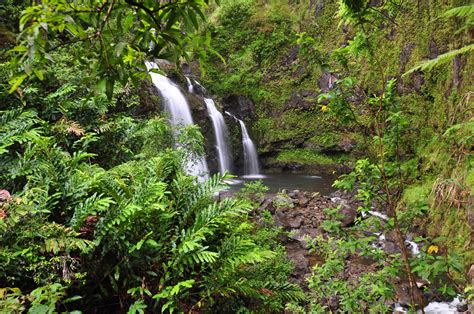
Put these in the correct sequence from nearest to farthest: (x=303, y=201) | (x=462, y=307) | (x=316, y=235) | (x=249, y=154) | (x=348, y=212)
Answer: (x=462, y=307) < (x=316, y=235) < (x=348, y=212) < (x=303, y=201) < (x=249, y=154)

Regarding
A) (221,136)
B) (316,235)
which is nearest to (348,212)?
(316,235)

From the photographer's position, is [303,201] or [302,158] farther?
[302,158]

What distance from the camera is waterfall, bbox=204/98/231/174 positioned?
537 inches

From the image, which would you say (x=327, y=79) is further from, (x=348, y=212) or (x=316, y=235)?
(x=316, y=235)

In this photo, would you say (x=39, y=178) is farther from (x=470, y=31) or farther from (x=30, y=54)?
(x=470, y=31)

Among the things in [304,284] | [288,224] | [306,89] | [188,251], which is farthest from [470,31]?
[306,89]

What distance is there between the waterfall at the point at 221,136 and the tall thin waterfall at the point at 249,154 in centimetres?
104

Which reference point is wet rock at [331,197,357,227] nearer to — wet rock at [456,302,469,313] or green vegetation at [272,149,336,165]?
wet rock at [456,302,469,313]

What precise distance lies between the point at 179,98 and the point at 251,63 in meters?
5.74

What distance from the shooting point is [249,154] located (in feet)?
49.3

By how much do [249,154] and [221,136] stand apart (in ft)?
6.03

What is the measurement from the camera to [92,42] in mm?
1162

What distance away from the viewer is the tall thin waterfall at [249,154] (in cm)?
1474

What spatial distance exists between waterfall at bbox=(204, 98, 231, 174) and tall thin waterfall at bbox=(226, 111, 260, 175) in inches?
41.0
